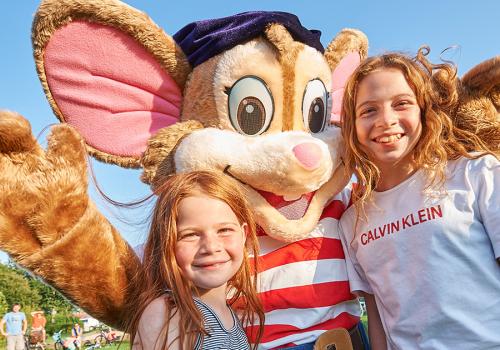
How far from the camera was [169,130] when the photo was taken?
7.78ft

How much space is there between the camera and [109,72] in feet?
8.19

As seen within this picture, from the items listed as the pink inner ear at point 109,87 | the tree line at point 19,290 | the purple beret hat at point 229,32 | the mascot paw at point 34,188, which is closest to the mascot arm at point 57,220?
the mascot paw at point 34,188

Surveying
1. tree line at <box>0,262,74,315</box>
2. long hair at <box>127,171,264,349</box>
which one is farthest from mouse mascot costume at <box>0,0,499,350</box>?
tree line at <box>0,262,74,315</box>

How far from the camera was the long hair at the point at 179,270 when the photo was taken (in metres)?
1.77

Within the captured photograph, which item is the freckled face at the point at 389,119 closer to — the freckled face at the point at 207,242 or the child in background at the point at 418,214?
the child in background at the point at 418,214

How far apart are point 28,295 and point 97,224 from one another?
4405cm

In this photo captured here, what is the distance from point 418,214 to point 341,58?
4.02 ft

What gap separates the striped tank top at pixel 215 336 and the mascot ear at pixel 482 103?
1393 mm

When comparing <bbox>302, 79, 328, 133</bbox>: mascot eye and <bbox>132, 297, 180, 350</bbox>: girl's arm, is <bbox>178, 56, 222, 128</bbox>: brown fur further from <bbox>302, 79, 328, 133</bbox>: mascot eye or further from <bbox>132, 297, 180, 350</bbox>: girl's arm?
<bbox>132, 297, 180, 350</bbox>: girl's arm

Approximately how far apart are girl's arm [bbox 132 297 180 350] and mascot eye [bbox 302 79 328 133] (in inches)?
47.1

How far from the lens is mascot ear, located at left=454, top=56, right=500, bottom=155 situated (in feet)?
7.41

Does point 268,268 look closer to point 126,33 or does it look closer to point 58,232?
point 58,232

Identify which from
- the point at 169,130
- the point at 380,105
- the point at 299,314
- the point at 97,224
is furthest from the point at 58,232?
→ the point at 380,105

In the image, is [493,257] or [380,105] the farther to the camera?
[380,105]
